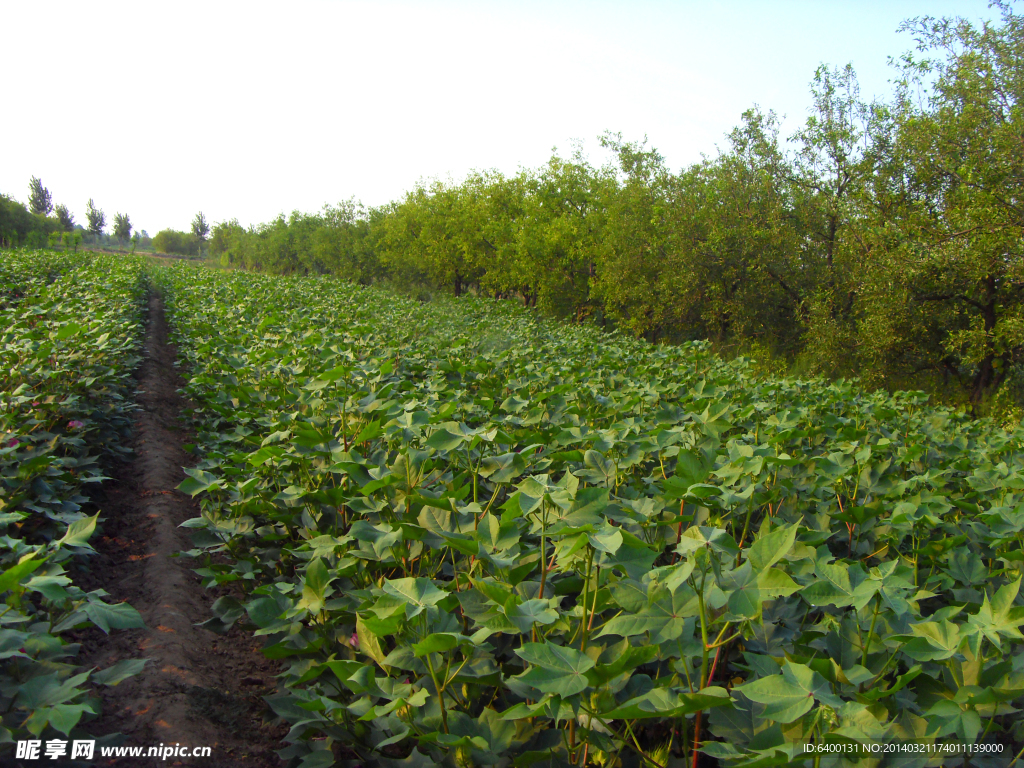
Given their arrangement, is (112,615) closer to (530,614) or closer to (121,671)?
(121,671)

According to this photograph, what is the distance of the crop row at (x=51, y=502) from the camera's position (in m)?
1.38

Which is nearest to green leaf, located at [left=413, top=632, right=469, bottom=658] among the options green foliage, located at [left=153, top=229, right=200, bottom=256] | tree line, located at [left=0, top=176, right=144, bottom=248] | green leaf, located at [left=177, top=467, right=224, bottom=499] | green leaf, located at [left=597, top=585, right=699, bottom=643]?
green leaf, located at [left=597, top=585, right=699, bottom=643]

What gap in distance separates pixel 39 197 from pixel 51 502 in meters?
97.6

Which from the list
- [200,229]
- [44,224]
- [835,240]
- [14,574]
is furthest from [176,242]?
[14,574]

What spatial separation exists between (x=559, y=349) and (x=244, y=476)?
206 inches

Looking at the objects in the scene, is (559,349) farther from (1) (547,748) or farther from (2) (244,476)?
(1) (547,748)

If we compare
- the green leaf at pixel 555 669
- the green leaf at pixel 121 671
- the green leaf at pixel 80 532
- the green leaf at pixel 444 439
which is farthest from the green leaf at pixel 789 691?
the green leaf at pixel 80 532

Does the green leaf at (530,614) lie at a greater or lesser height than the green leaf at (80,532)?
lesser

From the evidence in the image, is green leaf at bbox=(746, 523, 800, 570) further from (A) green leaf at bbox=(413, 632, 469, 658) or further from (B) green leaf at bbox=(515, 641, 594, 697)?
(A) green leaf at bbox=(413, 632, 469, 658)

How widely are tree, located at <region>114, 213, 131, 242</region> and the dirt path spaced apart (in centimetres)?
11477

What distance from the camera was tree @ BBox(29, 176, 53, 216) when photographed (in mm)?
76250

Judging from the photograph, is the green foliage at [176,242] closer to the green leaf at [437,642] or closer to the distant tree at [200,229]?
the distant tree at [200,229]

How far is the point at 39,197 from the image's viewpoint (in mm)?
76688

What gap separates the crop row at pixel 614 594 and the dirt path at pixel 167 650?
226 mm
